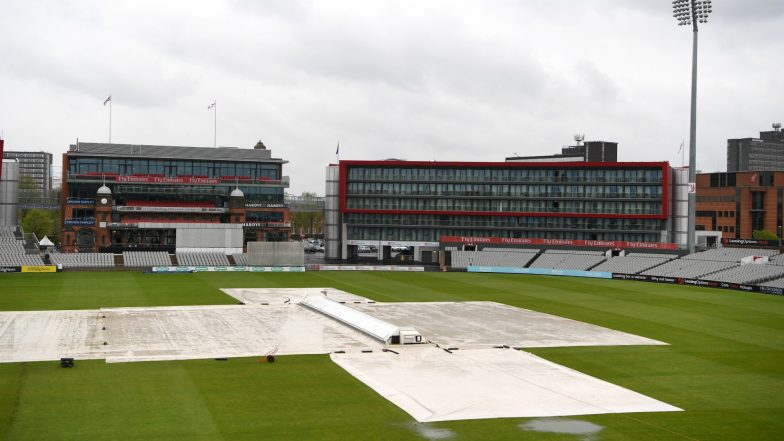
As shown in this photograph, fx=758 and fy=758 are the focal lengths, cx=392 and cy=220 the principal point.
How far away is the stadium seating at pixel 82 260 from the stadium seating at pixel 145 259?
2378mm

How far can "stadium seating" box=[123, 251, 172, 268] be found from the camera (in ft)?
334

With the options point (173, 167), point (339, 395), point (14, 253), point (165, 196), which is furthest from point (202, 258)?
point (339, 395)

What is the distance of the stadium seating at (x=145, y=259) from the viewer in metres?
102

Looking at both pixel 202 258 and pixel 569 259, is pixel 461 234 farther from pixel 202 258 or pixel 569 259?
pixel 202 258

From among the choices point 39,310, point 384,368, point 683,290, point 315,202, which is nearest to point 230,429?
point 384,368

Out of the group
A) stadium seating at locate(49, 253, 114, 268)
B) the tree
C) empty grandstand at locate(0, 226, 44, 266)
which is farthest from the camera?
the tree

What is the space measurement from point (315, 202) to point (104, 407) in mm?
115813

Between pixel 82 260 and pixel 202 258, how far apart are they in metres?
15.7

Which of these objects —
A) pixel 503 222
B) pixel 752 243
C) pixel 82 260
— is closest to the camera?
pixel 82 260

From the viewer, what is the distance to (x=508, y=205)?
117 meters

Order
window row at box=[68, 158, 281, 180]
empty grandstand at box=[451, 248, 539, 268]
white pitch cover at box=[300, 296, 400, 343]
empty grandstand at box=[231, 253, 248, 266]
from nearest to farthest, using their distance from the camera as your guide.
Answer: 1. white pitch cover at box=[300, 296, 400, 343]
2. empty grandstand at box=[231, 253, 248, 266]
3. empty grandstand at box=[451, 248, 539, 268]
4. window row at box=[68, 158, 281, 180]

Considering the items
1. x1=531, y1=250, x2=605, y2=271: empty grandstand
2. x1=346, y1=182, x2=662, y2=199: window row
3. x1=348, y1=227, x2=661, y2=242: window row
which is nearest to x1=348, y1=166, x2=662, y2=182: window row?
x1=346, y1=182, x2=662, y2=199: window row

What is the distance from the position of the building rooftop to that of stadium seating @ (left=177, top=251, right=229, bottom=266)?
1920cm

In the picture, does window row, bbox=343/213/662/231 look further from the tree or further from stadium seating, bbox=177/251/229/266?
the tree
